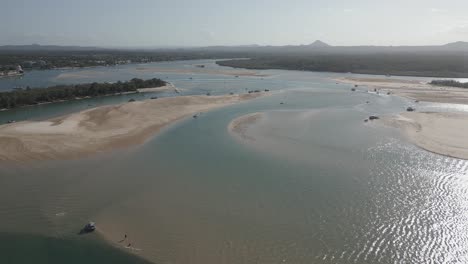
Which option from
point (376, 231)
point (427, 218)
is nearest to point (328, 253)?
point (376, 231)

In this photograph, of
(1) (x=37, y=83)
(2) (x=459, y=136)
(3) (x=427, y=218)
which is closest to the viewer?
(3) (x=427, y=218)

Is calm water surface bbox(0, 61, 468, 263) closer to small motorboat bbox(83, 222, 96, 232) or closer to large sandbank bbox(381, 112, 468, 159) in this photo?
small motorboat bbox(83, 222, 96, 232)

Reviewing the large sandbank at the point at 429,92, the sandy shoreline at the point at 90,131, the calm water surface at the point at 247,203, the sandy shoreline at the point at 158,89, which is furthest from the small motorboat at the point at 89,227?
the large sandbank at the point at 429,92

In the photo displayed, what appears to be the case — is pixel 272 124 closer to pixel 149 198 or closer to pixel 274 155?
pixel 274 155

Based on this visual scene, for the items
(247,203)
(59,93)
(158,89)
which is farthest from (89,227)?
(158,89)

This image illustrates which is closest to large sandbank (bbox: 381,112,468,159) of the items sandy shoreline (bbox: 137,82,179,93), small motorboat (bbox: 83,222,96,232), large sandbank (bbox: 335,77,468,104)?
large sandbank (bbox: 335,77,468,104)
